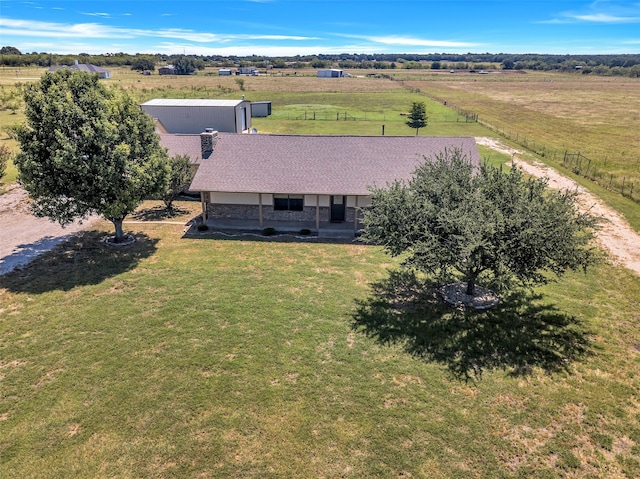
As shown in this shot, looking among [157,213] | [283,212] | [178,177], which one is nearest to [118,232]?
[157,213]

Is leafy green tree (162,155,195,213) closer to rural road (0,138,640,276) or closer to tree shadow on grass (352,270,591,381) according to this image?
rural road (0,138,640,276)

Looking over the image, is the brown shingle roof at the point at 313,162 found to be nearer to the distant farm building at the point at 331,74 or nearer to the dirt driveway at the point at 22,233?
the dirt driveway at the point at 22,233

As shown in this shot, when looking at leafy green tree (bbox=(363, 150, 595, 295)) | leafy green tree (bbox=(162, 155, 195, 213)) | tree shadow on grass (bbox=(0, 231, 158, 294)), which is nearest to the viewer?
leafy green tree (bbox=(363, 150, 595, 295))

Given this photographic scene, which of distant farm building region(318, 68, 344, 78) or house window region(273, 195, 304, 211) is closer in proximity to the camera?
house window region(273, 195, 304, 211)

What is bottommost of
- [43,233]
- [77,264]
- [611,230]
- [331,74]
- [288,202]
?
[77,264]

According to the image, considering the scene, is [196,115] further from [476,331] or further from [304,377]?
[476,331]

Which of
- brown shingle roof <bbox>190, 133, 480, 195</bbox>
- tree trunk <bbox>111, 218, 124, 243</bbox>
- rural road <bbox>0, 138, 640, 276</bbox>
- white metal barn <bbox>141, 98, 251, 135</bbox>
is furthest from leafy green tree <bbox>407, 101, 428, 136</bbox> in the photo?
tree trunk <bbox>111, 218, 124, 243</bbox>

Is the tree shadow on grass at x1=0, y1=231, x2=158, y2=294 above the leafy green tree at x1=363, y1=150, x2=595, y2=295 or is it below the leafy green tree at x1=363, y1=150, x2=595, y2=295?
below

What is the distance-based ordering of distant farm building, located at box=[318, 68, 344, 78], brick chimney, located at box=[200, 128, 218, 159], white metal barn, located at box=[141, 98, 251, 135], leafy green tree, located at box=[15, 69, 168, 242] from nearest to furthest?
leafy green tree, located at box=[15, 69, 168, 242]
brick chimney, located at box=[200, 128, 218, 159]
white metal barn, located at box=[141, 98, 251, 135]
distant farm building, located at box=[318, 68, 344, 78]
